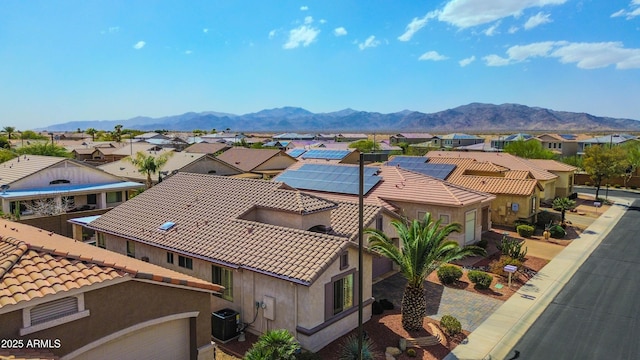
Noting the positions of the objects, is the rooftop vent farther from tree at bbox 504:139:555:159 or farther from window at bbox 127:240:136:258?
tree at bbox 504:139:555:159

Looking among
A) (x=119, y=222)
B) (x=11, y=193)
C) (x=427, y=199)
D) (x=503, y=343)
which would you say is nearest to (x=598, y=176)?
(x=427, y=199)

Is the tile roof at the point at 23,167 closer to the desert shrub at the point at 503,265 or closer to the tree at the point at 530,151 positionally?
the desert shrub at the point at 503,265

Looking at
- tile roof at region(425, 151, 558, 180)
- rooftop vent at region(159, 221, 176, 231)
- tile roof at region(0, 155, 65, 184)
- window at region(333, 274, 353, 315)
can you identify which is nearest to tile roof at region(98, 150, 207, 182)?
tile roof at region(0, 155, 65, 184)

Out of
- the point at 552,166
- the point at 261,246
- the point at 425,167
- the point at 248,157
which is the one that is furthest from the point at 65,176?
the point at 552,166

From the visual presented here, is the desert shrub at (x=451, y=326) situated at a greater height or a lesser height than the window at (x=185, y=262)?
lesser

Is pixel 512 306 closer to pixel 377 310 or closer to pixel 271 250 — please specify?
pixel 377 310

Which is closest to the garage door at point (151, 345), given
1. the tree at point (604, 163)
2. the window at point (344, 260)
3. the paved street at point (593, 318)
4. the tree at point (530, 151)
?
the window at point (344, 260)

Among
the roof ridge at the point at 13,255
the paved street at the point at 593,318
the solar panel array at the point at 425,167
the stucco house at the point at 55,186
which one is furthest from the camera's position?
the solar panel array at the point at 425,167

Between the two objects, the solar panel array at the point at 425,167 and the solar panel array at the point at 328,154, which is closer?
the solar panel array at the point at 425,167
